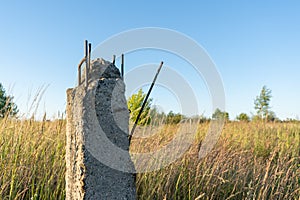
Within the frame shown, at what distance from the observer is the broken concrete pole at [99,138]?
1271 mm

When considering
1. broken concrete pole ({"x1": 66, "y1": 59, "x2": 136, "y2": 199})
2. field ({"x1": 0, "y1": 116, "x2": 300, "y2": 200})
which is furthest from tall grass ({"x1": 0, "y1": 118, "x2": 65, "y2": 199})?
broken concrete pole ({"x1": 66, "y1": 59, "x2": 136, "y2": 199})

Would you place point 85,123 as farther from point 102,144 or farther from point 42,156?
point 42,156

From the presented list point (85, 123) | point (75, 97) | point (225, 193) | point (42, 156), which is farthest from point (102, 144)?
point (225, 193)

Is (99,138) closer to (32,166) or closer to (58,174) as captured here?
(58,174)

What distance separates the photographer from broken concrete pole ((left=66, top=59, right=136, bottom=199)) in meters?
1.27

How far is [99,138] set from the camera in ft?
4.25

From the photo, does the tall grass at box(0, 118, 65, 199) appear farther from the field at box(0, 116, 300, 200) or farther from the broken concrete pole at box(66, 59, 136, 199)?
the broken concrete pole at box(66, 59, 136, 199)

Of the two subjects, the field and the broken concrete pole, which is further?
the field

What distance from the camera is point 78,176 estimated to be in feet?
4.17

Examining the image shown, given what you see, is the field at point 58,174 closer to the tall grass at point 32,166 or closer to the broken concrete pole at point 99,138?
the tall grass at point 32,166

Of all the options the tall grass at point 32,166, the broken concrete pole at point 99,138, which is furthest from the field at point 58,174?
the broken concrete pole at point 99,138

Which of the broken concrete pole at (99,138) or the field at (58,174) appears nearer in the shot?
the broken concrete pole at (99,138)

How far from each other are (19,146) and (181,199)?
1.64 m

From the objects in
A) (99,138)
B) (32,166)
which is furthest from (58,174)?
(99,138)
